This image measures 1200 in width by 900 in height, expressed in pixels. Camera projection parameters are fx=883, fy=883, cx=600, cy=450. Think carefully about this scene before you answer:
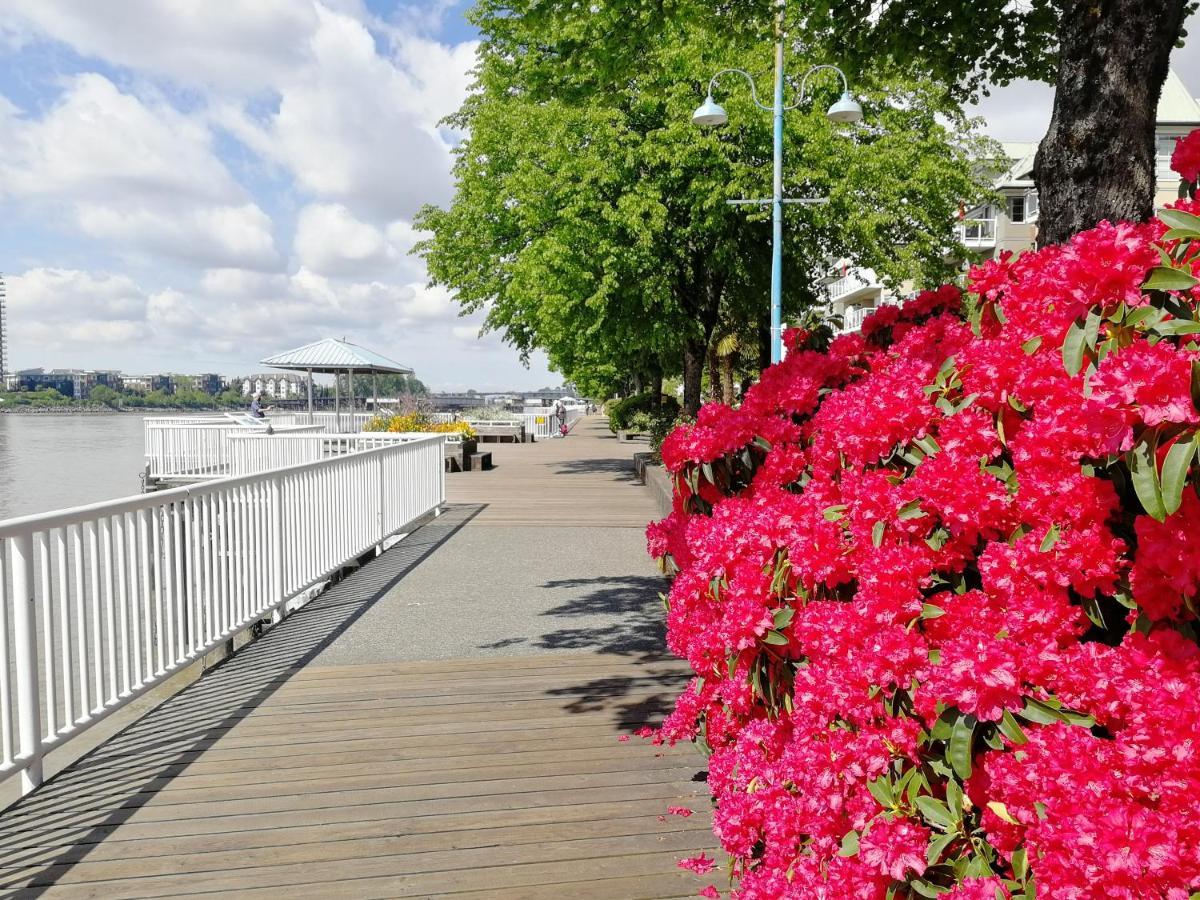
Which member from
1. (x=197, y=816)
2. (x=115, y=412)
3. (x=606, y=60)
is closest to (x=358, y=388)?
(x=606, y=60)

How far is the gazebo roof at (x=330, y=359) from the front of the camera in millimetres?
25234

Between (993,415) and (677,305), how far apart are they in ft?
50.4

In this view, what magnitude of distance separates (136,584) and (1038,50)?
7631 millimetres

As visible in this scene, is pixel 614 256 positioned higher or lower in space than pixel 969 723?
higher

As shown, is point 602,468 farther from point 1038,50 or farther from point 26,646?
point 26,646

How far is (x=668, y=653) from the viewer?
6.09 m

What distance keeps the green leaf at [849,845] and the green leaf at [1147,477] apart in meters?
1.19

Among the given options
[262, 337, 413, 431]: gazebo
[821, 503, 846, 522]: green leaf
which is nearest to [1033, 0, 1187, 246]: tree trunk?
[821, 503, 846, 522]: green leaf

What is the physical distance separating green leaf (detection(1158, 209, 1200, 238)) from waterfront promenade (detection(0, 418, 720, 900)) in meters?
2.60

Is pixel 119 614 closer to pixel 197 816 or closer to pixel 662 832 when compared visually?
pixel 197 816

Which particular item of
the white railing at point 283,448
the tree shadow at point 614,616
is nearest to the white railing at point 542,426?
the white railing at point 283,448

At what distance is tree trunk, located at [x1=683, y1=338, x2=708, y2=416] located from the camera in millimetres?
19422

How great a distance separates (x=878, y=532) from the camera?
2.47m

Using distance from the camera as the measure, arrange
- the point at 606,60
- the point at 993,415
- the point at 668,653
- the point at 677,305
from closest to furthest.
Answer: the point at 993,415 < the point at 668,653 < the point at 606,60 < the point at 677,305
